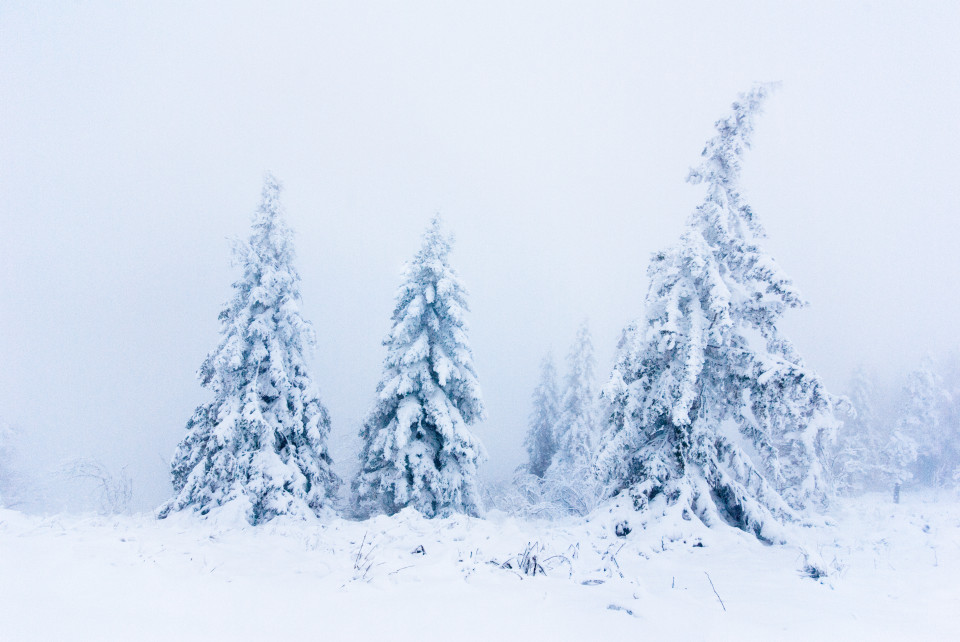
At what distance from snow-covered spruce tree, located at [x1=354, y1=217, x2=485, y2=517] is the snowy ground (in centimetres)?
713

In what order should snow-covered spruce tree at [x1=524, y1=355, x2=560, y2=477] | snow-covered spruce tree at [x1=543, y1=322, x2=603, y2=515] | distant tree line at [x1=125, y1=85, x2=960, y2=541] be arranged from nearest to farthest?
distant tree line at [x1=125, y1=85, x2=960, y2=541]
snow-covered spruce tree at [x1=543, y1=322, x2=603, y2=515]
snow-covered spruce tree at [x1=524, y1=355, x2=560, y2=477]

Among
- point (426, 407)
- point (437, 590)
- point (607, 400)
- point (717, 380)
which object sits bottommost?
point (437, 590)

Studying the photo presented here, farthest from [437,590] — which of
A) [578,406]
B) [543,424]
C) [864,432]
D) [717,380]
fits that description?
[864,432]

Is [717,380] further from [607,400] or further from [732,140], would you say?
[732,140]

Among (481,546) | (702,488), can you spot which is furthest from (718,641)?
(702,488)

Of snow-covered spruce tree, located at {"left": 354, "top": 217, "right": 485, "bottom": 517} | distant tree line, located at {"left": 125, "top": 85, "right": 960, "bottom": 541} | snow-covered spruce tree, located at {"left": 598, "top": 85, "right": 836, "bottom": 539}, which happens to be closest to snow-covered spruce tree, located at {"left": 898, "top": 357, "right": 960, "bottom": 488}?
distant tree line, located at {"left": 125, "top": 85, "right": 960, "bottom": 541}

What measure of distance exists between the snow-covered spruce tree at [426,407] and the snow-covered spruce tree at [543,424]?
1781 centimetres

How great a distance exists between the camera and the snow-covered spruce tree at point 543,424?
35.4 m

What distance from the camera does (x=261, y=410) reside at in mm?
15656

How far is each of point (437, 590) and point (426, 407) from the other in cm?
1190

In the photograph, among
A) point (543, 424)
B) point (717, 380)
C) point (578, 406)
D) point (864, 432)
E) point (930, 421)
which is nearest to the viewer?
point (717, 380)

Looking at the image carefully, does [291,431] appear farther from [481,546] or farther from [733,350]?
[733,350]

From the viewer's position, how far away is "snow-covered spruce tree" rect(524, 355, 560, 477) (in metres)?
35.4

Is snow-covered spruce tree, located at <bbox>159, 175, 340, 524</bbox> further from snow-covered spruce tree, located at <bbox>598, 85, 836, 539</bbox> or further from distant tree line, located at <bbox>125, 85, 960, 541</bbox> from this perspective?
snow-covered spruce tree, located at <bbox>598, 85, 836, 539</bbox>
